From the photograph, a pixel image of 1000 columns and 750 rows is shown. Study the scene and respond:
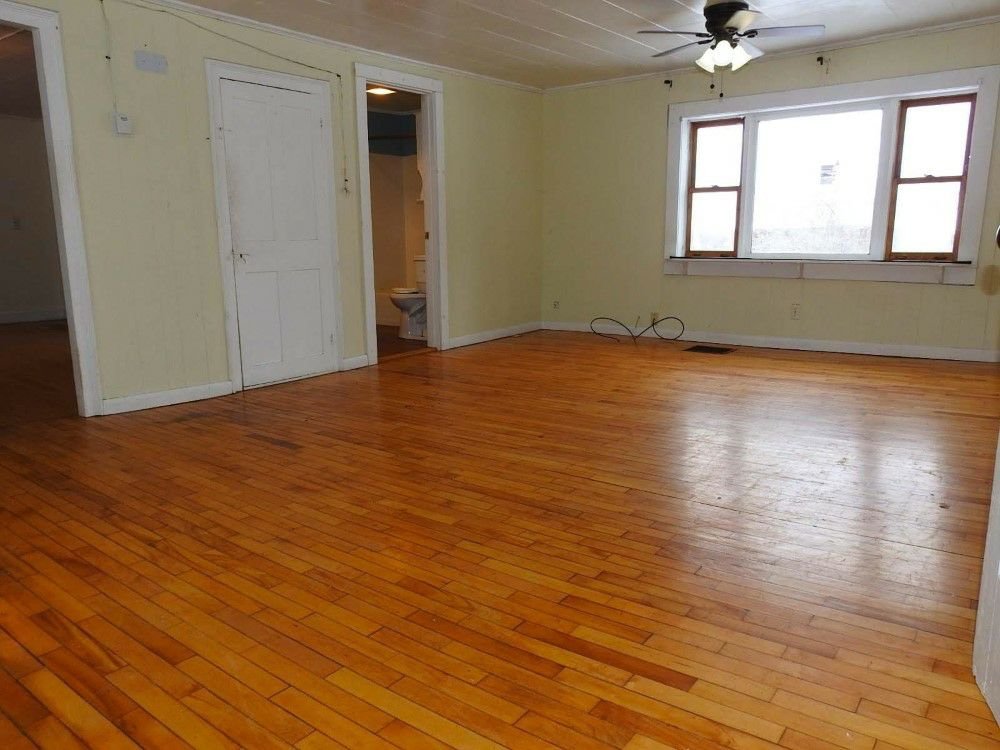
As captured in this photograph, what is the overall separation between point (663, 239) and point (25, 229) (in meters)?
8.15

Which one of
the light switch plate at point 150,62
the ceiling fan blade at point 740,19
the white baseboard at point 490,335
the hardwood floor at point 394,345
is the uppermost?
the ceiling fan blade at point 740,19

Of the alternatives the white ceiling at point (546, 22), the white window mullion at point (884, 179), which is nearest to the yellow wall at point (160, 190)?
the white ceiling at point (546, 22)

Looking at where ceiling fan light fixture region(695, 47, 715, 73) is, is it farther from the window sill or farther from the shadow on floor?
the shadow on floor

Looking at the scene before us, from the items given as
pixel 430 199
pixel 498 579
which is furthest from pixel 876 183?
pixel 498 579

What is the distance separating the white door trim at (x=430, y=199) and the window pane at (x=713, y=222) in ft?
8.26

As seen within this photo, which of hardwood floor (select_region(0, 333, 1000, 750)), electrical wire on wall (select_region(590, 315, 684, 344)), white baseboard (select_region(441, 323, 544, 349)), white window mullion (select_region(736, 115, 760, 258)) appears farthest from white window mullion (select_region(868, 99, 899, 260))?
white baseboard (select_region(441, 323, 544, 349))

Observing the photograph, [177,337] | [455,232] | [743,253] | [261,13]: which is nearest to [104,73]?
[261,13]

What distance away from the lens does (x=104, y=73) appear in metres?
4.21

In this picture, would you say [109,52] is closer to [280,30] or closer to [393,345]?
[280,30]

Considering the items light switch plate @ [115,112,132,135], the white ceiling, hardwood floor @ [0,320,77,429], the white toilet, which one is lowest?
hardwood floor @ [0,320,77,429]

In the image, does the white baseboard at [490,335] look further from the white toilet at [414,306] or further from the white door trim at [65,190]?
the white door trim at [65,190]

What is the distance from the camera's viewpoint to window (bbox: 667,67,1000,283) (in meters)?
5.73

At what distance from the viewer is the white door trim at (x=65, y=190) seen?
3.95 meters

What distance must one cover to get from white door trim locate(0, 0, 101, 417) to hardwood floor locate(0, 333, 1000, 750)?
34 cm
